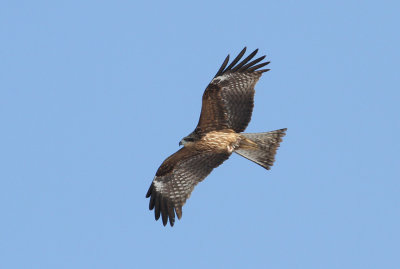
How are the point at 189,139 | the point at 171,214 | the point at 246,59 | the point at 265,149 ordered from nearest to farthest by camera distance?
the point at 171,214 < the point at 189,139 < the point at 265,149 < the point at 246,59

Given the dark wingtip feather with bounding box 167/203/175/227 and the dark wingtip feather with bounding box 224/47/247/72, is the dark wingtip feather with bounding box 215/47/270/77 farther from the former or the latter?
the dark wingtip feather with bounding box 167/203/175/227

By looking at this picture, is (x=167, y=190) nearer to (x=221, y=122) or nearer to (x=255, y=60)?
(x=221, y=122)

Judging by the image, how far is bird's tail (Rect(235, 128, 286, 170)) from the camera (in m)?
14.9

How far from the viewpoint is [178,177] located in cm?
1448

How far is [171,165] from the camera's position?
14.5m

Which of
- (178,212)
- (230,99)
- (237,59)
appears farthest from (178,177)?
(237,59)

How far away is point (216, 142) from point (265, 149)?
3.72ft

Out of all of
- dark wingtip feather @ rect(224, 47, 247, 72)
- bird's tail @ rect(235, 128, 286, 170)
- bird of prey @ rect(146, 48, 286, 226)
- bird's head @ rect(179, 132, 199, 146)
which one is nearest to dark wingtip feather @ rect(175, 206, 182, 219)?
bird of prey @ rect(146, 48, 286, 226)

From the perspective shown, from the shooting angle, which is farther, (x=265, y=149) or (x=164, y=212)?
(x=265, y=149)

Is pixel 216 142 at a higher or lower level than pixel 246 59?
lower

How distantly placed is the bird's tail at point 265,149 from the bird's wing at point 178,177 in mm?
599

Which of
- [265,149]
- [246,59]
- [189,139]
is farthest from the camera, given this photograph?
[246,59]

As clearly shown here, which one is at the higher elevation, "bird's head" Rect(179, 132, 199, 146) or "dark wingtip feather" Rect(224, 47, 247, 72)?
"dark wingtip feather" Rect(224, 47, 247, 72)

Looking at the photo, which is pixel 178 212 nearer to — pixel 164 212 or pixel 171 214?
pixel 171 214
